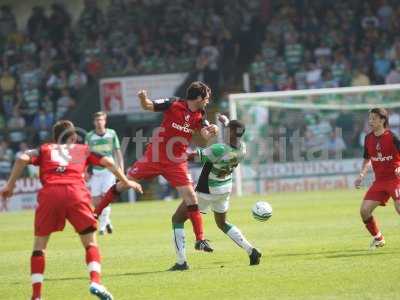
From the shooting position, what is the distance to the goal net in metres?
28.0

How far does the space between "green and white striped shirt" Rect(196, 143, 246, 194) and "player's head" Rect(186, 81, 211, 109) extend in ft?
2.37

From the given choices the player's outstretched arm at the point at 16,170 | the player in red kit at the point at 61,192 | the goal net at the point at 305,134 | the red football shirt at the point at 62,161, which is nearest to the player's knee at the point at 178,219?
the player in red kit at the point at 61,192

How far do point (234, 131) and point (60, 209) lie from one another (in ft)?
10.2

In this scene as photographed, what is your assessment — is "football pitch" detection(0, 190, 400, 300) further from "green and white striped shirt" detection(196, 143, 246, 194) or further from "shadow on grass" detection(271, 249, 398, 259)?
"green and white striped shirt" detection(196, 143, 246, 194)

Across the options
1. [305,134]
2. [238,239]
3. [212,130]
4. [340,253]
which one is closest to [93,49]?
[305,134]

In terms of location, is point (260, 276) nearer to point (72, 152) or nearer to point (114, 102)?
point (72, 152)

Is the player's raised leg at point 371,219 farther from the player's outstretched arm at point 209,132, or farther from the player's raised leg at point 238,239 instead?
the player's outstretched arm at point 209,132

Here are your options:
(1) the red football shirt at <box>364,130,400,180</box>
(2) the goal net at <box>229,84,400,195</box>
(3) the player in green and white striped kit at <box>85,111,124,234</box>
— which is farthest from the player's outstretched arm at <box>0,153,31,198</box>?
(2) the goal net at <box>229,84,400,195</box>

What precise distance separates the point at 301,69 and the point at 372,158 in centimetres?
1815

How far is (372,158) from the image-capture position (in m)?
13.3

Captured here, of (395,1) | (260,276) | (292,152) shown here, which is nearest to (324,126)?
(292,152)

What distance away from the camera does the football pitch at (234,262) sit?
32.6 feet

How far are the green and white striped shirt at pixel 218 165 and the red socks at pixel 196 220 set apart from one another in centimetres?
26

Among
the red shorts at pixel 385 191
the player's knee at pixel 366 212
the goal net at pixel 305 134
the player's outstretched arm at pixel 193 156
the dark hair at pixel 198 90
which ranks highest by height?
the dark hair at pixel 198 90
